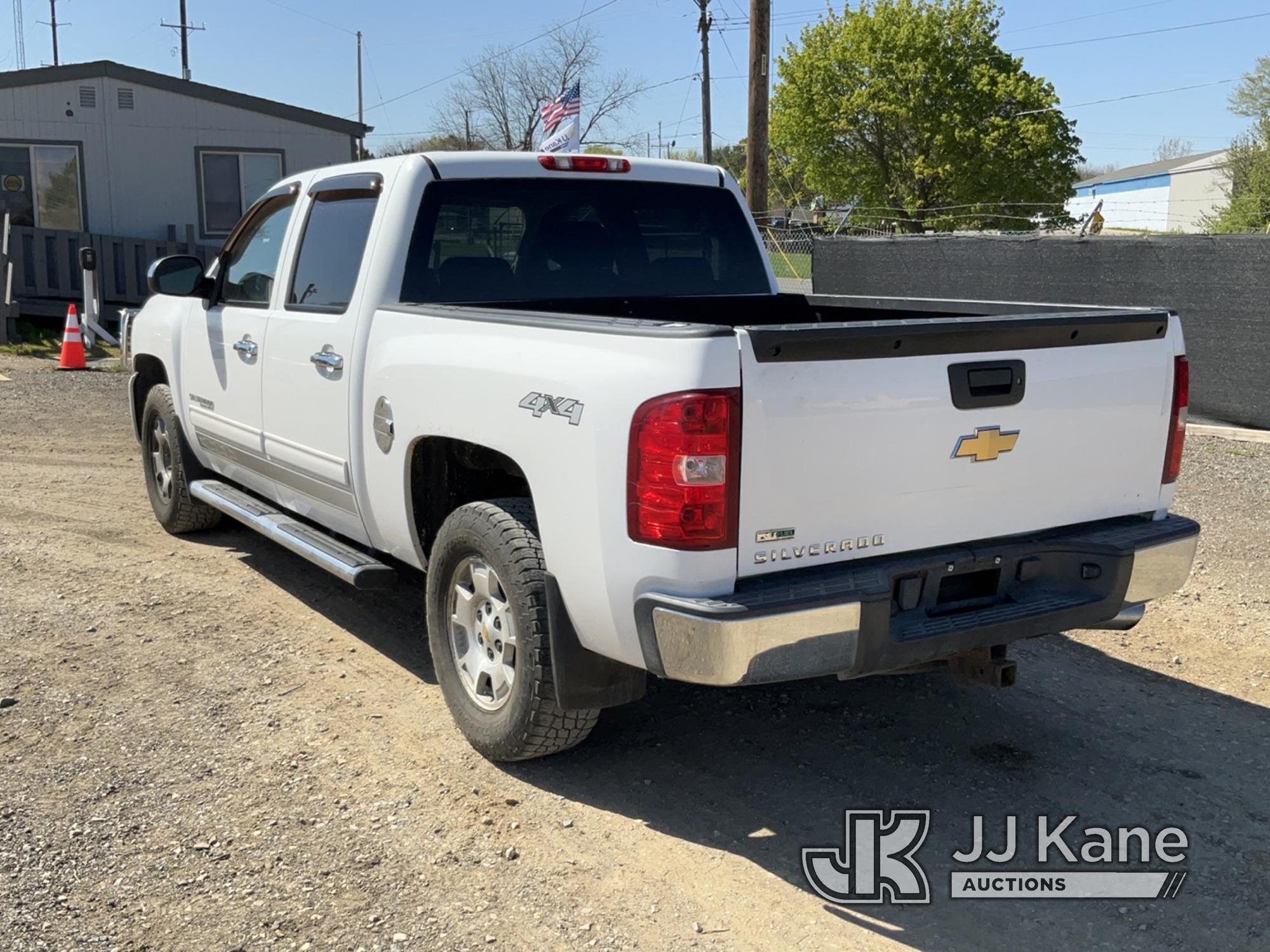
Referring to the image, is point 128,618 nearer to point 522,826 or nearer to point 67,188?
point 522,826

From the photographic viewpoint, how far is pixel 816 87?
56.3 m

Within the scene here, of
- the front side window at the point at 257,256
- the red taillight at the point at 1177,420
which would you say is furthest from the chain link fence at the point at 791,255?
the red taillight at the point at 1177,420

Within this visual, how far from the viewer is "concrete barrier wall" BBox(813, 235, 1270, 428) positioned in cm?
875

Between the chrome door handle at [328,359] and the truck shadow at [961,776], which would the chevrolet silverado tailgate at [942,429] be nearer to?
the truck shadow at [961,776]

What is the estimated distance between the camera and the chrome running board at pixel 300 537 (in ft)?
14.8

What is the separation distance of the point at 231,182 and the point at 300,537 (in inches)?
623

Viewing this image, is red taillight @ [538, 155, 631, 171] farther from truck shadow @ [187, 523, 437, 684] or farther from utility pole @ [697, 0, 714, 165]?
utility pole @ [697, 0, 714, 165]

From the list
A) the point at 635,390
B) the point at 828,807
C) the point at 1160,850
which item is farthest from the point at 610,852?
the point at 1160,850

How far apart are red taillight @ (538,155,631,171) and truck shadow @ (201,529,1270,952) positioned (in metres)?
2.14

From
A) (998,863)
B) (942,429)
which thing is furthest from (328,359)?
(998,863)

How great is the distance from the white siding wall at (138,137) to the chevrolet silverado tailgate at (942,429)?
1703 cm

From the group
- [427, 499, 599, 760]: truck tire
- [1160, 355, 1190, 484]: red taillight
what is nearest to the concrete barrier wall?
[1160, 355, 1190, 484]: red taillight

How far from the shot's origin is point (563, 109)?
14180mm

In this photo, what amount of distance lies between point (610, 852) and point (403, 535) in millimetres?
1495
